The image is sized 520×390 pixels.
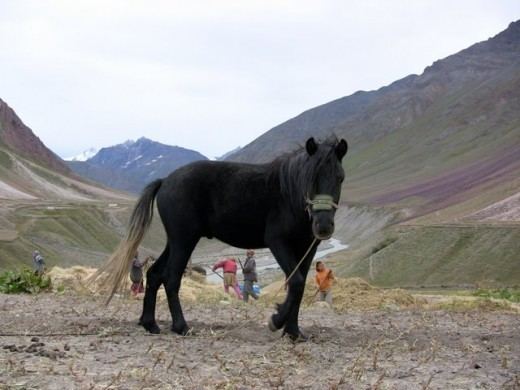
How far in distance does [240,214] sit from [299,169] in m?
1.09

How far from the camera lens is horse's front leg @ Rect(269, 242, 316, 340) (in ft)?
28.8

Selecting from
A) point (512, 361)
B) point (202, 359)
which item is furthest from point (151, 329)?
point (512, 361)

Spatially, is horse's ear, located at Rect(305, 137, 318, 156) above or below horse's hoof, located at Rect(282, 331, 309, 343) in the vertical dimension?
above

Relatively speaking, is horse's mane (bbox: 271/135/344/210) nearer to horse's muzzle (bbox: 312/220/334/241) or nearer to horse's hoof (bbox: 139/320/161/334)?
horse's muzzle (bbox: 312/220/334/241)

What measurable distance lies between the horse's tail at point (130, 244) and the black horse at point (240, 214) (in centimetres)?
1

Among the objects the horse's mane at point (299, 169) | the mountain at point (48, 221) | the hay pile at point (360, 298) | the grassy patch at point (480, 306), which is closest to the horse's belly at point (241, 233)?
the horse's mane at point (299, 169)

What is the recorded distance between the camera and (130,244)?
996 cm

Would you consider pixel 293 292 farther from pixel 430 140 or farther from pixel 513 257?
pixel 430 140

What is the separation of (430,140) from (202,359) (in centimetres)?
19627

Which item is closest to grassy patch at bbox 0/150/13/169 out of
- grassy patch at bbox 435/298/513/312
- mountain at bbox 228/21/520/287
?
mountain at bbox 228/21/520/287

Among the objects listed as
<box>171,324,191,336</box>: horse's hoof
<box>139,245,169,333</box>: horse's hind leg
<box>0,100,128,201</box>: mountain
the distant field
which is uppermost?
<box>0,100,128,201</box>: mountain

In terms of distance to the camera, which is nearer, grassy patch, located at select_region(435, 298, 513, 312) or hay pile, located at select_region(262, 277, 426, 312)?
grassy patch, located at select_region(435, 298, 513, 312)

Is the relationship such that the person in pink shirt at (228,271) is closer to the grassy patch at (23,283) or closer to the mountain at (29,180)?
the grassy patch at (23,283)

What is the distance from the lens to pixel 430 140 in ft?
645
